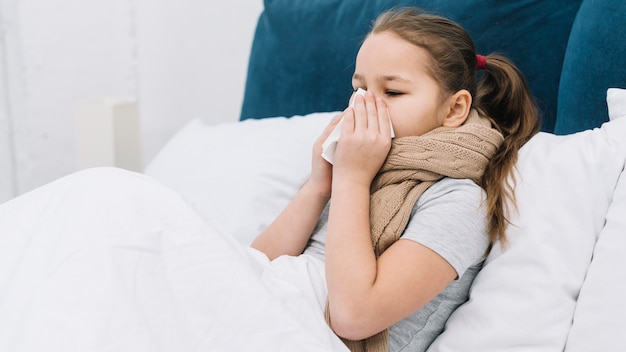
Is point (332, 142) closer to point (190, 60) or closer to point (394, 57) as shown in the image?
point (394, 57)

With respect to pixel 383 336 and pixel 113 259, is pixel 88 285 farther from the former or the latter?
pixel 383 336

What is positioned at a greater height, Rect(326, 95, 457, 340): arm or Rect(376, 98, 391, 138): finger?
Rect(376, 98, 391, 138): finger

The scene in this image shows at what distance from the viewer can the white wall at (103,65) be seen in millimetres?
2285

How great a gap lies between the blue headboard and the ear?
23cm

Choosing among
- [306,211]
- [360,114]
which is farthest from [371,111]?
[306,211]

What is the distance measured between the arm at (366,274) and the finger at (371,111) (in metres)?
0.11

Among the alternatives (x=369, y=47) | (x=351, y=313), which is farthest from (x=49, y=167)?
(x=351, y=313)

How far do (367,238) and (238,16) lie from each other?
5.15 ft

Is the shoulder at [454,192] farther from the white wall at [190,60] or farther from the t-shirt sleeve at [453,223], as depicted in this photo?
the white wall at [190,60]

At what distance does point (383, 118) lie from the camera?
39.3 inches

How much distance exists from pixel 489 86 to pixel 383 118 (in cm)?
27

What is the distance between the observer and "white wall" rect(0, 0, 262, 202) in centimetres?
229

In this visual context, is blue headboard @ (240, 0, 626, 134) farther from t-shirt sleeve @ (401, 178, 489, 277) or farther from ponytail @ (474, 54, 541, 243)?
t-shirt sleeve @ (401, 178, 489, 277)

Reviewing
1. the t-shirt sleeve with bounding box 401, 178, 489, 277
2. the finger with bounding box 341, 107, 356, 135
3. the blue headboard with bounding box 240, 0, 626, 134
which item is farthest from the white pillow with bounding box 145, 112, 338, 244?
the t-shirt sleeve with bounding box 401, 178, 489, 277
